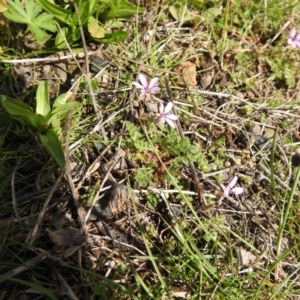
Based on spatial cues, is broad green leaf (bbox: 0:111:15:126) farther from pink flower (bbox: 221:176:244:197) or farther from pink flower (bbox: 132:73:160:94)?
pink flower (bbox: 221:176:244:197)

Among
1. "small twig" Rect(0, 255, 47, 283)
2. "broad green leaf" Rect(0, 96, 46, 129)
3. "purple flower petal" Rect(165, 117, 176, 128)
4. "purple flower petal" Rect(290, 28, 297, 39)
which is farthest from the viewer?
"purple flower petal" Rect(290, 28, 297, 39)

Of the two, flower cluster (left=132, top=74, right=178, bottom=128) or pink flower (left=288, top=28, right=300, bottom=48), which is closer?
flower cluster (left=132, top=74, right=178, bottom=128)

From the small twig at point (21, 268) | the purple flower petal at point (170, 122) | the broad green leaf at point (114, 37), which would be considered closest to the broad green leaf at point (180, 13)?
the broad green leaf at point (114, 37)

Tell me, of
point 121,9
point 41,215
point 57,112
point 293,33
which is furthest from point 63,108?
point 293,33

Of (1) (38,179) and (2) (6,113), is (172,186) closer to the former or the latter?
(1) (38,179)

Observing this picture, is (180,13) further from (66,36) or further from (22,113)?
(22,113)

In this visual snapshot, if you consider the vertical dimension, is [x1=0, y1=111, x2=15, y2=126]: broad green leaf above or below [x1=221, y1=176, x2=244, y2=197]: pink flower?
above

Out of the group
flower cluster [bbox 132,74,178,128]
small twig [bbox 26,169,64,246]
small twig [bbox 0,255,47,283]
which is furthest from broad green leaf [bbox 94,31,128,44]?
small twig [bbox 0,255,47,283]
